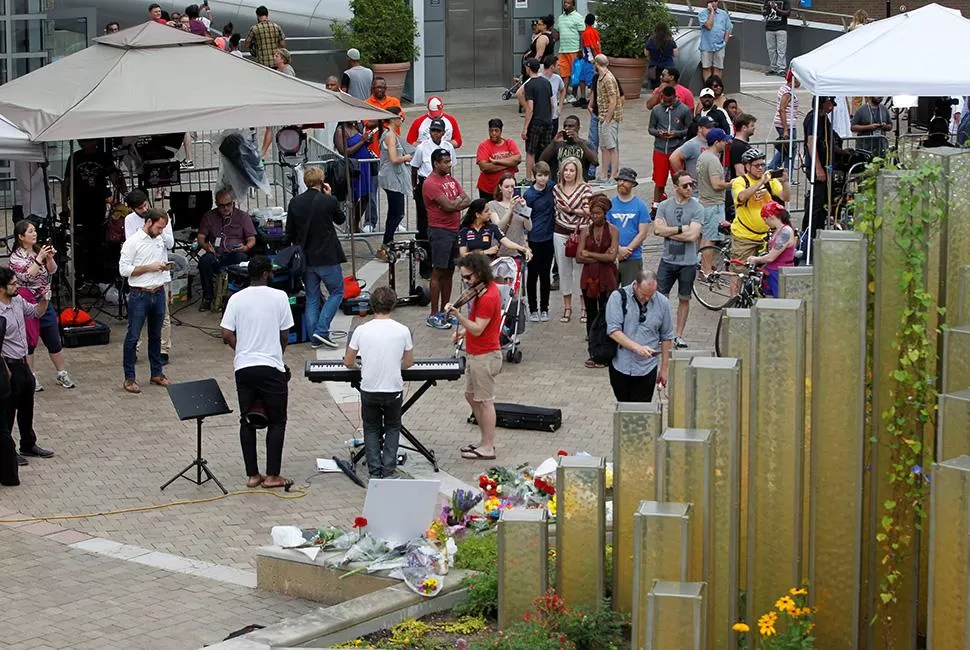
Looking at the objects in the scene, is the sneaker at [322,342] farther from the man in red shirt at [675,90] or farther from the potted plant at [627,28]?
the potted plant at [627,28]

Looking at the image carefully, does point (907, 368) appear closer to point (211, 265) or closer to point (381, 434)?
point (381, 434)

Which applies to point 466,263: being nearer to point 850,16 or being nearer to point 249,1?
point 249,1

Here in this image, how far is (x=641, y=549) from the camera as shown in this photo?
8000 mm

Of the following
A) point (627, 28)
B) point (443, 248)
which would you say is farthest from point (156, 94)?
point (627, 28)

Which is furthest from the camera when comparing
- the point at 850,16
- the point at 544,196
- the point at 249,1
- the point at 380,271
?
the point at 850,16

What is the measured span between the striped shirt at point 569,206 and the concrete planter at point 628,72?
14441 millimetres

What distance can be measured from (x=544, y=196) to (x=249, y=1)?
16630mm

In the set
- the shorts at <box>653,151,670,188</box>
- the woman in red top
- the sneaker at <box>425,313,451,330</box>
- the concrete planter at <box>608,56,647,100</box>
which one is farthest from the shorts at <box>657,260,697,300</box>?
the concrete planter at <box>608,56,647,100</box>

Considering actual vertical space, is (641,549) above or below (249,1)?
below

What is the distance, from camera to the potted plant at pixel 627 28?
99.0ft

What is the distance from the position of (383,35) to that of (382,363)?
752 inches

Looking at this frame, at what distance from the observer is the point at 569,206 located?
16.5m

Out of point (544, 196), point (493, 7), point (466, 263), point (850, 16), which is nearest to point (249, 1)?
point (493, 7)

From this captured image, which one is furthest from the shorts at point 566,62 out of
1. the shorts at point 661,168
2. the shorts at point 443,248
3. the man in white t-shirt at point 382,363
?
the man in white t-shirt at point 382,363
